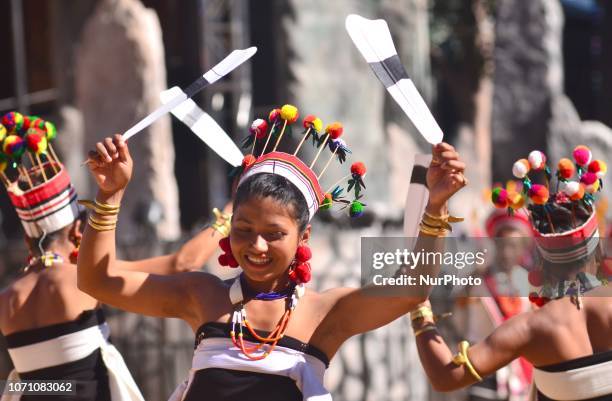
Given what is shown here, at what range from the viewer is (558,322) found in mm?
3395

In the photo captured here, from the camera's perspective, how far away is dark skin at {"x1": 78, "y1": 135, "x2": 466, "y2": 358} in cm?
317

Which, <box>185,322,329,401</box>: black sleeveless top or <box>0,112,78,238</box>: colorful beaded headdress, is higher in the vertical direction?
<box>0,112,78,238</box>: colorful beaded headdress

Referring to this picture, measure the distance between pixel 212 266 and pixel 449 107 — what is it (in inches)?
504

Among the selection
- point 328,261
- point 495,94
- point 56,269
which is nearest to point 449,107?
point 495,94

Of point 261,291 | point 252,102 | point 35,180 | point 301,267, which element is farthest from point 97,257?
point 252,102

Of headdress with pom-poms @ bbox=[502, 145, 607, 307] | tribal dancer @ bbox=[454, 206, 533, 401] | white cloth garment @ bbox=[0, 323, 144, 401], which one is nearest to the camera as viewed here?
headdress with pom-poms @ bbox=[502, 145, 607, 307]

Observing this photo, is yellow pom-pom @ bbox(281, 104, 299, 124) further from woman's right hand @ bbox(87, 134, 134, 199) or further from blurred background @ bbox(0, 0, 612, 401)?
blurred background @ bbox(0, 0, 612, 401)

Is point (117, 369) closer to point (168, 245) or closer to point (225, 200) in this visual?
point (168, 245)

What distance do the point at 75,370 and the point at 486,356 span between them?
1.61 metres

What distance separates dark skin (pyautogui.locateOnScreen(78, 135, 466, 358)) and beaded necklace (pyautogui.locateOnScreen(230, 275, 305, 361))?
0.07 ft

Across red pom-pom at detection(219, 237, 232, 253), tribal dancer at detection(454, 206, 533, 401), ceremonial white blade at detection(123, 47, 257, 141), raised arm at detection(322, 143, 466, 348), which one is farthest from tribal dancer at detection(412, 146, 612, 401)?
tribal dancer at detection(454, 206, 533, 401)

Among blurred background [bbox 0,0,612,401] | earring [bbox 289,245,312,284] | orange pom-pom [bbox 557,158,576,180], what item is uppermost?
orange pom-pom [bbox 557,158,576,180]

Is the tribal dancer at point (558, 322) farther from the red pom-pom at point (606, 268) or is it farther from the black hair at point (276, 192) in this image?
the black hair at point (276, 192)

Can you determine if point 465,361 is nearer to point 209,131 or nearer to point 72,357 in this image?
point 209,131
